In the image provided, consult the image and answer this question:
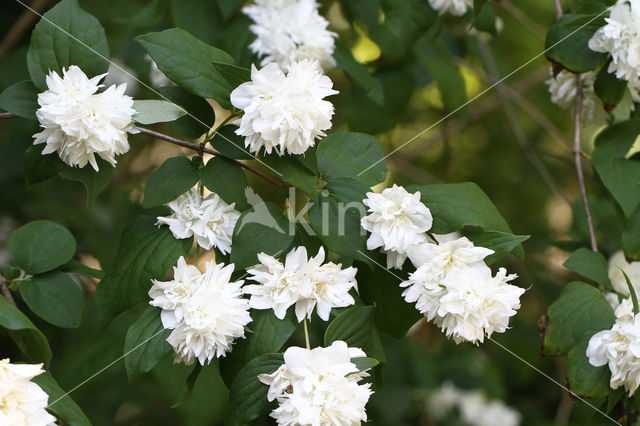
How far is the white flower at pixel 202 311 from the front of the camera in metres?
0.81

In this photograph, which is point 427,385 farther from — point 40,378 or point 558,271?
point 40,378

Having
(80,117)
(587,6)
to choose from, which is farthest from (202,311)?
(587,6)

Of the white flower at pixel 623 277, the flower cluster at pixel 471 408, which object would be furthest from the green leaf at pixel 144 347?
the flower cluster at pixel 471 408

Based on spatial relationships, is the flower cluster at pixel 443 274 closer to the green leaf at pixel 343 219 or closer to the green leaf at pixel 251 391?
the green leaf at pixel 343 219

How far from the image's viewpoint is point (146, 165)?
233cm

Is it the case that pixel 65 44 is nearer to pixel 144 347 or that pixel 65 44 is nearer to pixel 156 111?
pixel 156 111

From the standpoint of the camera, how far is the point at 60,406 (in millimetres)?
787

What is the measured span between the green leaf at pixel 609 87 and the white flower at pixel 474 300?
463mm

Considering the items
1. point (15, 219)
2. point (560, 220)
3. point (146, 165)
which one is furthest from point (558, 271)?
point (15, 219)

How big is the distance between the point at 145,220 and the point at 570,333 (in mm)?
655

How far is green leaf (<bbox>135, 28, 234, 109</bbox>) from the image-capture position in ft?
2.85

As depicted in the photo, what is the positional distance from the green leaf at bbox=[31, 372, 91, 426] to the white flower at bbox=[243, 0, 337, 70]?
2.24ft

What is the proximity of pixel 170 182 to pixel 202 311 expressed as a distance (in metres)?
0.20

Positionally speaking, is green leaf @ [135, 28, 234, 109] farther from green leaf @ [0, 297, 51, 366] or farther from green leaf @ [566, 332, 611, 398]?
green leaf @ [566, 332, 611, 398]
